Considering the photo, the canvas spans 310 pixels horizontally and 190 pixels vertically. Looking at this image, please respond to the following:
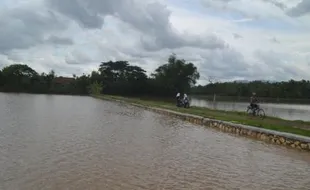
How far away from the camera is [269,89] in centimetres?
9706

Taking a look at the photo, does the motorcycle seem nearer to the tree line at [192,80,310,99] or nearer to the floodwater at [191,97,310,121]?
the floodwater at [191,97,310,121]

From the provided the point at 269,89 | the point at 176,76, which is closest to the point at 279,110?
the point at 176,76

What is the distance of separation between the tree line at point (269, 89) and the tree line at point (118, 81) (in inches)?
517

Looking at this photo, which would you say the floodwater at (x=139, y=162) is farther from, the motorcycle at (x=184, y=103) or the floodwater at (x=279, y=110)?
the motorcycle at (x=184, y=103)

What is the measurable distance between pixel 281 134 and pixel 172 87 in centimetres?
7359

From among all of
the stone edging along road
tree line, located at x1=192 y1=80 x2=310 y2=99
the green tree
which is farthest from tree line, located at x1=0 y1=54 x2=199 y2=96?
the stone edging along road

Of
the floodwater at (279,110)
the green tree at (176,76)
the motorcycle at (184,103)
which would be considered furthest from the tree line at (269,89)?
the motorcycle at (184,103)

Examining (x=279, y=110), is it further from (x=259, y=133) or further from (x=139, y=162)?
(x=139, y=162)

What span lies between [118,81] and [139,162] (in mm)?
79493

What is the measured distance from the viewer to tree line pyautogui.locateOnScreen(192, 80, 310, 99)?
96375 mm

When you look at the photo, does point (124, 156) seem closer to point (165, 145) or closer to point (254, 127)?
point (165, 145)

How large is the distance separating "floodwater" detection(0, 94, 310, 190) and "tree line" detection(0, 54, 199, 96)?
69.5 meters

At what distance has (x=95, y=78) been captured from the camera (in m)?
91.1

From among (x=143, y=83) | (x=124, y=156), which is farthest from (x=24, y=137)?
(x=143, y=83)
